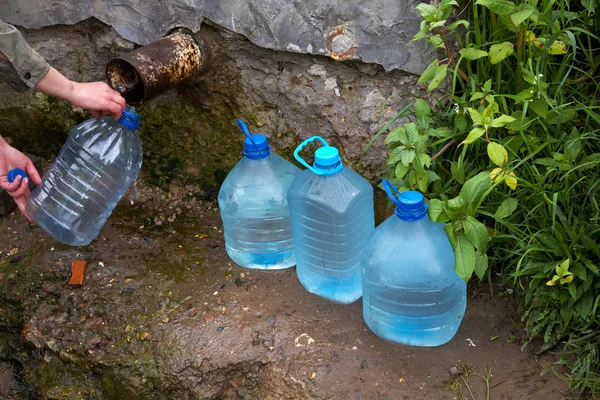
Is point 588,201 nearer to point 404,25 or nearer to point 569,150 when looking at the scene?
point 569,150

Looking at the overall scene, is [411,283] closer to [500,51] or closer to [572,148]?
[572,148]

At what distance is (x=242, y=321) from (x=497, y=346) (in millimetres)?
946

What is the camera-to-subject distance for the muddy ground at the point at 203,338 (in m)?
2.24

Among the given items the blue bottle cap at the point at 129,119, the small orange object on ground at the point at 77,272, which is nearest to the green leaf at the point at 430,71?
the blue bottle cap at the point at 129,119

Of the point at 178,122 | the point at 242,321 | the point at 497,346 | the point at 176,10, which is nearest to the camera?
the point at 497,346

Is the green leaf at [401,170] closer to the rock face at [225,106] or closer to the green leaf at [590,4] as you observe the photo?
the rock face at [225,106]

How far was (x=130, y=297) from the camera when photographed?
8.59ft

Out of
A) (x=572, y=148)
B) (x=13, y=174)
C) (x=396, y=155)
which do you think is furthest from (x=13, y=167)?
(x=572, y=148)

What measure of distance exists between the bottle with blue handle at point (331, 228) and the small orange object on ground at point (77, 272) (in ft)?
3.01

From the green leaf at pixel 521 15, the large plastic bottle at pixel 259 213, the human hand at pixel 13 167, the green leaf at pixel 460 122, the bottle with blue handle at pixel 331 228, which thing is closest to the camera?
the green leaf at pixel 521 15

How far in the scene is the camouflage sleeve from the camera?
2.22m

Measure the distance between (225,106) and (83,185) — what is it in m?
0.73

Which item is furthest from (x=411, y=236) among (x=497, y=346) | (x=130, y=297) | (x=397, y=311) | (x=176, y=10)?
(x=176, y=10)

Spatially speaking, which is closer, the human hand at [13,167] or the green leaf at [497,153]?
the green leaf at [497,153]
